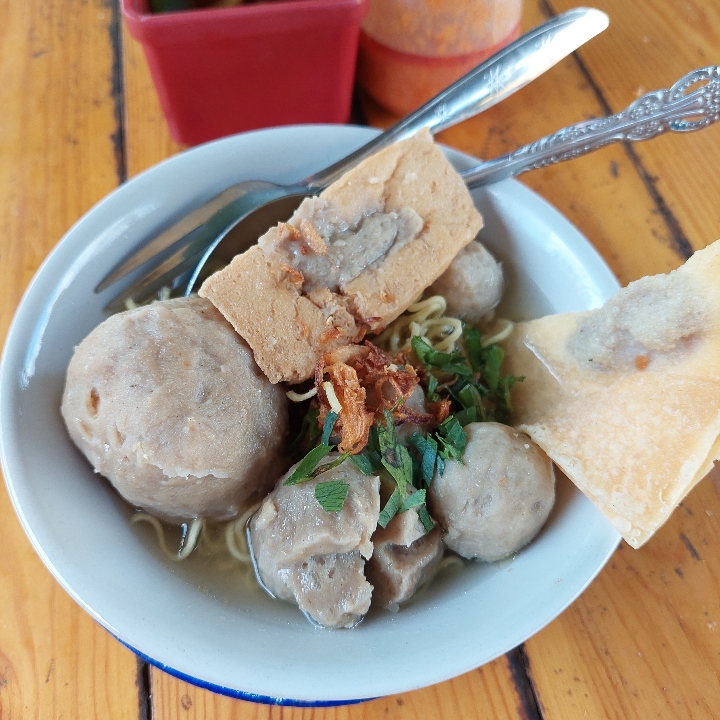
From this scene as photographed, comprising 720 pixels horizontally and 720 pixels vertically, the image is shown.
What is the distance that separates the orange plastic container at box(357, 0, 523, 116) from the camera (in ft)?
5.22

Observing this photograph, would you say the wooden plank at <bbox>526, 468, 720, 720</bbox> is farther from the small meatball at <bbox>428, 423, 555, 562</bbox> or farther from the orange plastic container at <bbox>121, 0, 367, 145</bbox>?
the orange plastic container at <bbox>121, 0, 367, 145</bbox>

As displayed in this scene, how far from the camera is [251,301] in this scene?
1.21 metres

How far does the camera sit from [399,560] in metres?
1.13

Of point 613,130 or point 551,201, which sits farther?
point 551,201

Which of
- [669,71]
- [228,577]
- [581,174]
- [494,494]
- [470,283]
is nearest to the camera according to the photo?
[494,494]

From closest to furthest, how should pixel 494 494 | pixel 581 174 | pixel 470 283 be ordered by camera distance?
pixel 494 494 < pixel 470 283 < pixel 581 174

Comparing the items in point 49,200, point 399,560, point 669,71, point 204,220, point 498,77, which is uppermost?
point 49,200

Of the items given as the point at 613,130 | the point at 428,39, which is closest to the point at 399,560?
the point at 613,130

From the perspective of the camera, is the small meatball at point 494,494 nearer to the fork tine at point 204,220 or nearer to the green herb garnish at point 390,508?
the green herb garnish at point 390,508

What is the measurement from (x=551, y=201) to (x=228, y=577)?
4.27ft

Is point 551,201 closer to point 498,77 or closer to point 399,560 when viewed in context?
point 498,77

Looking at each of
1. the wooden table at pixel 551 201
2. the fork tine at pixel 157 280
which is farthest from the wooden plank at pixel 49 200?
the fork tine at pixel 157 280

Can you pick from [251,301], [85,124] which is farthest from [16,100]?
[251,301]

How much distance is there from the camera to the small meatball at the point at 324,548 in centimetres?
107
